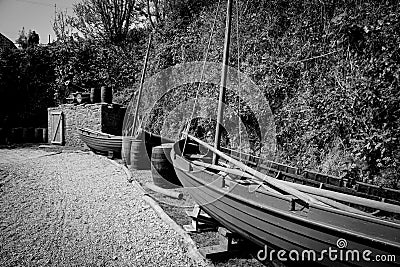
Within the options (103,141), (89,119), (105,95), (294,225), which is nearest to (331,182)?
(294,225)

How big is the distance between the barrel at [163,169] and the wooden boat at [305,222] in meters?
2.79

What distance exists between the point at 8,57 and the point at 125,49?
5.62 meters

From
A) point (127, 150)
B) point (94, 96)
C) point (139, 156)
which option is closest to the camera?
point (139, 156)

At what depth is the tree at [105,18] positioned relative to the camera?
62.8ft

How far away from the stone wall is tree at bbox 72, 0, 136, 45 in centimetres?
612

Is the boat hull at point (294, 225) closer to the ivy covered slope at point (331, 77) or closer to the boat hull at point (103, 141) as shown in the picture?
the ivy covered slope at point (331, 77)

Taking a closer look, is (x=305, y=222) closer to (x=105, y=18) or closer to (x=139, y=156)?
(x=139, y=156)

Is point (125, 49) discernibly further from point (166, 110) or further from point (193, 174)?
point (193, 174)

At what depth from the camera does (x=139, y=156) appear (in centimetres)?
928

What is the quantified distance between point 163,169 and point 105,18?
49.0 feet

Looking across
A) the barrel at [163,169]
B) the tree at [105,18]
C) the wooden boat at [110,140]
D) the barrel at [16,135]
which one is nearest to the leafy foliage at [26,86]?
the barrel at [16,135]

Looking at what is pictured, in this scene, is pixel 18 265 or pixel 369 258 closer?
pixel 369 258

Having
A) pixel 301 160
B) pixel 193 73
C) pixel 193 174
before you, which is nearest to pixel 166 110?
pixel 193 73

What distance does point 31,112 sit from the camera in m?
16.9
